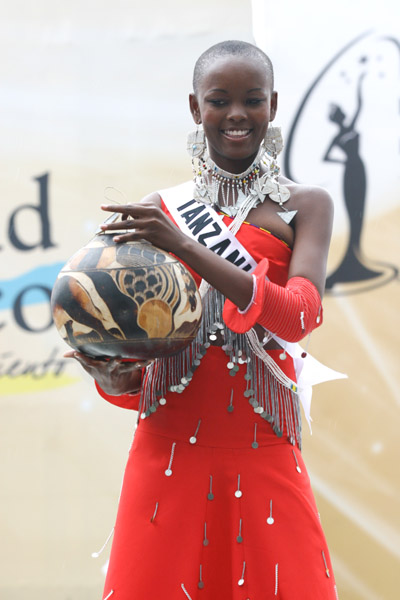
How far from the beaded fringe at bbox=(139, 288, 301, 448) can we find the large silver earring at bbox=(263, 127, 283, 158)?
43cm

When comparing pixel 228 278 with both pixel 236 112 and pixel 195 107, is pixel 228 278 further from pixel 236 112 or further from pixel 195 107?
pixel 195 107

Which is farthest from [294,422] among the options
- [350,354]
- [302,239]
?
[350,354]

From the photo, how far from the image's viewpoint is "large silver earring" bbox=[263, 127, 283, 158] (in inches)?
84.5

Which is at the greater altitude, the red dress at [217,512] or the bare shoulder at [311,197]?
the bare shoulder at [311,197]

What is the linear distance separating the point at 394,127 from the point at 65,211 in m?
1.50

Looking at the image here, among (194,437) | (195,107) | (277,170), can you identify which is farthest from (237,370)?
(195,107)

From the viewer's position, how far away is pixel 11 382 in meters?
3.55

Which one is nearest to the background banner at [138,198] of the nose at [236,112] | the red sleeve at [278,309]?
the nose at [236,112]

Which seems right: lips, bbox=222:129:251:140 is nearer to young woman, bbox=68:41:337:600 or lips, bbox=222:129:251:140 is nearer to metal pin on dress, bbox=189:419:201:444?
young woman, bbox=68:41:337:600

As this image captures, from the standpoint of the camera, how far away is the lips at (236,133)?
205 cm

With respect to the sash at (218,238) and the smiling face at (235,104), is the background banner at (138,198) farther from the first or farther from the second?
the smiling face at (235,104)

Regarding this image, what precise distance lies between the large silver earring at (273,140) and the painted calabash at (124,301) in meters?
0.55

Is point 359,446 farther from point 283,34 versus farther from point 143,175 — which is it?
point 283,34

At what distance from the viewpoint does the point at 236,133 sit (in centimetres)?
205
